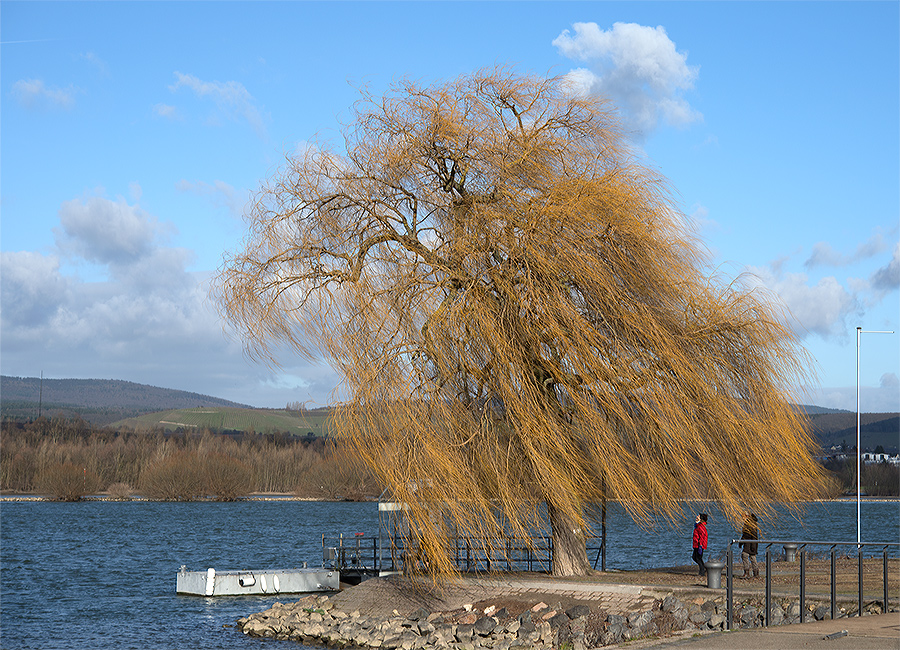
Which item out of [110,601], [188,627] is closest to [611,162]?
[188,627]

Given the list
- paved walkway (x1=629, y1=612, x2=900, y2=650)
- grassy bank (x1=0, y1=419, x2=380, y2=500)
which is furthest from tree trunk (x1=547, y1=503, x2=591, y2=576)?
grassy bank (x1=0, y1=419, x2=380, y2=500)

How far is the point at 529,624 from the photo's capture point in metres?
21.1

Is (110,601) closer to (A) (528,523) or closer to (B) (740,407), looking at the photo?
(A) (528,523)

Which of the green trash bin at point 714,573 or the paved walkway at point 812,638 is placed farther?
the green trash bin at point 714,573

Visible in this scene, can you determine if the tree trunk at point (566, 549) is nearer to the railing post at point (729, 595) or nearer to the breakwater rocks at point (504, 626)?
the breakwater rocks at point (504, 626)

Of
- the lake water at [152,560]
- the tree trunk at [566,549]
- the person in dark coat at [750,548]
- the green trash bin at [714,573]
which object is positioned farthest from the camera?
the lake water at [152,560]

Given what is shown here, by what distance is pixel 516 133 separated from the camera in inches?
976

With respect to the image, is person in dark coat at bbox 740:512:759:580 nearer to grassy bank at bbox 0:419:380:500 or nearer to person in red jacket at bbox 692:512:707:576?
person in red jacket at bbox 692:512:707:576

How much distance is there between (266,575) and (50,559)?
2586 cm

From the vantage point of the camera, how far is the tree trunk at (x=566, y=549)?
973 inches

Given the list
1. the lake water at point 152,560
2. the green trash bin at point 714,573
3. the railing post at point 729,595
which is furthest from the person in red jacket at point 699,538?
the railing post at point 729,595

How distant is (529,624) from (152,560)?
124ft

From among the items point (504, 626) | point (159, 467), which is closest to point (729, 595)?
point (504, 626)

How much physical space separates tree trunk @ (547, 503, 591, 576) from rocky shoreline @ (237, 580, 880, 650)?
8.91 ft
